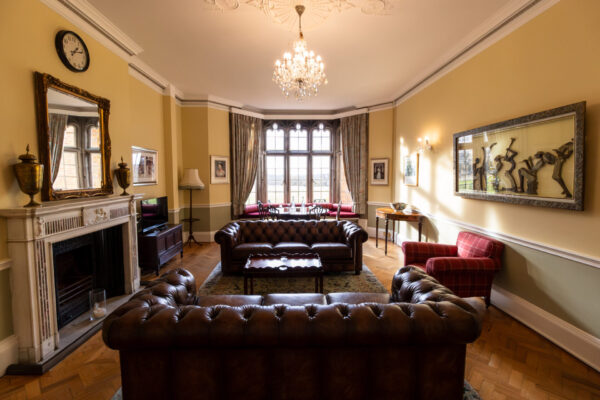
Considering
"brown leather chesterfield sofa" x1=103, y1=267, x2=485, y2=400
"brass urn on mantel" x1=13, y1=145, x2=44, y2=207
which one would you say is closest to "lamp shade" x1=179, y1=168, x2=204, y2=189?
"brass urn on mantel" x1=13, y1=145, x2=44, y2=207

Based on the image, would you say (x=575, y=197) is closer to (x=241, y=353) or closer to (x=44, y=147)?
(x=241, y=353)

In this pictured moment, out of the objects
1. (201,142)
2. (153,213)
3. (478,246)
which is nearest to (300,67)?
(478,246)

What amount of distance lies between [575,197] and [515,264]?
1008 mm

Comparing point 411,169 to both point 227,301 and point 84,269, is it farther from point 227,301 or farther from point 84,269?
point 84,269

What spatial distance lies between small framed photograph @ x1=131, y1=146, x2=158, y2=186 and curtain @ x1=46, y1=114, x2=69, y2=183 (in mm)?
1706

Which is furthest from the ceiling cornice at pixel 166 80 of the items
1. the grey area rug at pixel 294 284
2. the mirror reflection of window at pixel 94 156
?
the grey area rug at pixel 294 284

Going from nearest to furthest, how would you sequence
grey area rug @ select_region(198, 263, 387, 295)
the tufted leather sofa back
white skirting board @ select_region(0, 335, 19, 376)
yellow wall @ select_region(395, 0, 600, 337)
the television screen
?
white skirting board @ select_region(0, 335, 19, 376) → yellow wall @ select_region(395, 0, 600, 337) → grey area rug @ select_region(198, 263, 387, 295) → the television screen → the tufted leather sofa back

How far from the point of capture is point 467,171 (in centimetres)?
376

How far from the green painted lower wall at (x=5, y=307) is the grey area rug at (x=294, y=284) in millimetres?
1793

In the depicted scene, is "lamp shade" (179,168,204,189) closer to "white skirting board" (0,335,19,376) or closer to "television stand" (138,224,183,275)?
"television stand" (138,224,183,275)

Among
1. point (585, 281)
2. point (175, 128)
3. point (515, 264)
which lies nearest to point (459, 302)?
point (585, 281)

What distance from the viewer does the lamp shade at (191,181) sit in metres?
5.92

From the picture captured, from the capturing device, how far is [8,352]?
7.22 feet

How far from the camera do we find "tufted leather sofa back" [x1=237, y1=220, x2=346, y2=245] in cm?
479
